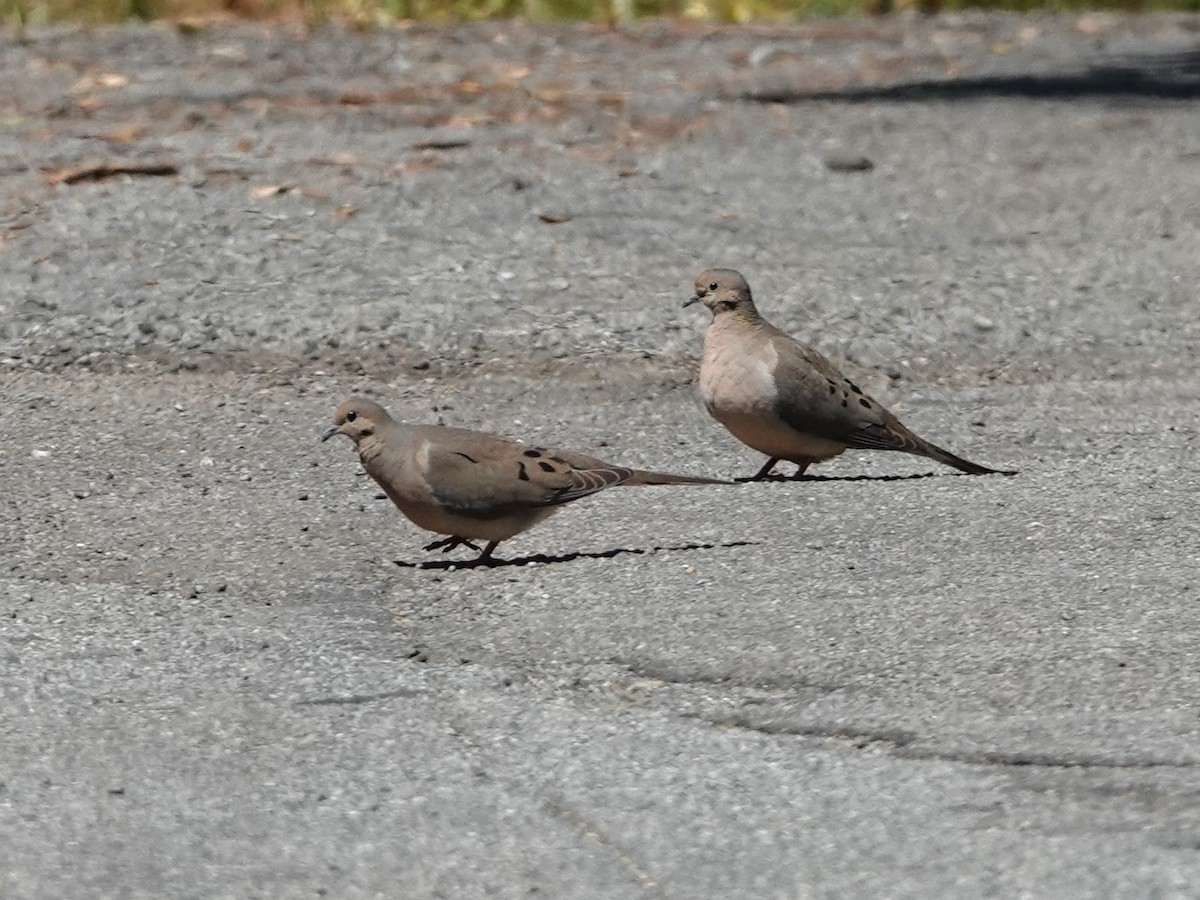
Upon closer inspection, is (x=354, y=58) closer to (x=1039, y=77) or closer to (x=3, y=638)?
(x=1039, y=77)

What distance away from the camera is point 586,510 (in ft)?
22.5

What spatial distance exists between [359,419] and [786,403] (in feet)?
4.57

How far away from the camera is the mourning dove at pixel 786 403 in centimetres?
698

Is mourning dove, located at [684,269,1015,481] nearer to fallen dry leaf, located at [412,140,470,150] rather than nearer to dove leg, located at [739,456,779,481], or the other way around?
dove leg, located at [739,456,779,481]

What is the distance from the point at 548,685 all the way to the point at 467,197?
567 centimetres

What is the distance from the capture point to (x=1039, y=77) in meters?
15.4

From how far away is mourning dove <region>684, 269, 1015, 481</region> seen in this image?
6980mm

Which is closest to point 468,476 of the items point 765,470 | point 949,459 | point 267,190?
point 765,470

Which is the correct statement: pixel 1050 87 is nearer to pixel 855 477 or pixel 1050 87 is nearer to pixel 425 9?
pixel 425 9

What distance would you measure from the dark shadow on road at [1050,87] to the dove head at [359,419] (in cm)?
791

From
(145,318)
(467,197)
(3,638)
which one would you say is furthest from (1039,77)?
(3,638)

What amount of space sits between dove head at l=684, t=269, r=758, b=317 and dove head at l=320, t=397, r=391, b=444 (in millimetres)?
1443

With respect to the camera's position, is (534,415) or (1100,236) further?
(1100,236)

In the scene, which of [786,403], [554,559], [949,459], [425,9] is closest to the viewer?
[554,559]
